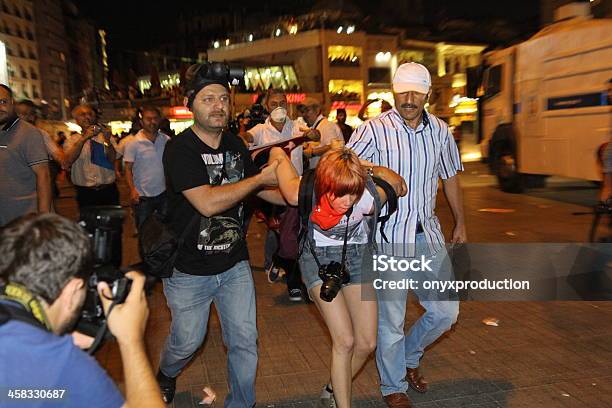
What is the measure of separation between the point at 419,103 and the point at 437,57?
47.2m

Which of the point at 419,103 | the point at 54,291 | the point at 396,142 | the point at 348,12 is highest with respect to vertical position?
the point at 348,12

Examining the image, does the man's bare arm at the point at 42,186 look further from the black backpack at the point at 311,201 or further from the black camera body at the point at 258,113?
the black camera body at the point at 258,113

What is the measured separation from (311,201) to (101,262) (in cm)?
146

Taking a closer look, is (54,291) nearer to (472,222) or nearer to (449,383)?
(449,383)

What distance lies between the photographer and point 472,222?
32.3 ft

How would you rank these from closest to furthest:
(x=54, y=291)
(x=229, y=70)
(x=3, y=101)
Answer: (x=54, y=291)
(x=229, y=70)
(x=3, y=101)

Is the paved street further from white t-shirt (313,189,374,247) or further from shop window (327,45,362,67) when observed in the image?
shop window (327,45,362,67)

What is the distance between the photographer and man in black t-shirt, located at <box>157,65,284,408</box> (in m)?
3.32

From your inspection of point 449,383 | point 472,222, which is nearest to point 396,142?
point 449,383

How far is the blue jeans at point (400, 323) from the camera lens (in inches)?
145

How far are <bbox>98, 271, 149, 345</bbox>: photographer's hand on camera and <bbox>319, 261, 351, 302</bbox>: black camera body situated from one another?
4.41 feet

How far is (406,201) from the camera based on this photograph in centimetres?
374

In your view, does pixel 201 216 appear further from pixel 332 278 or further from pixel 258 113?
pixel 258 113

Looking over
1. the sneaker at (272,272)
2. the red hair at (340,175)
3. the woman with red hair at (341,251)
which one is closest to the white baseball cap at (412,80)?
the woman with red hair at (341,251)
